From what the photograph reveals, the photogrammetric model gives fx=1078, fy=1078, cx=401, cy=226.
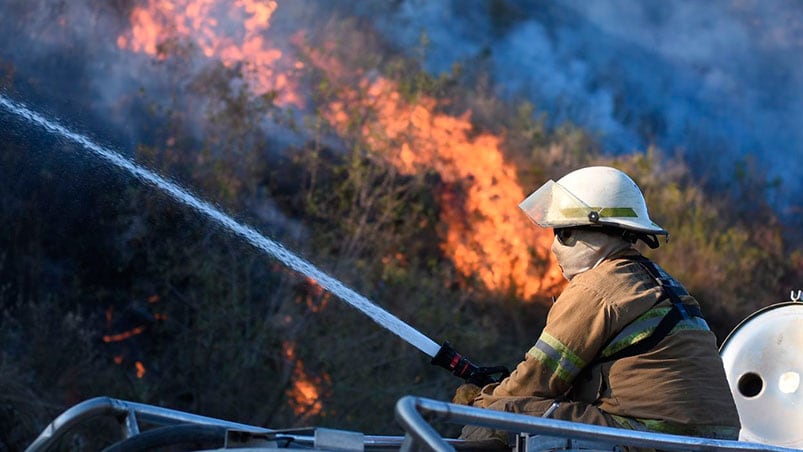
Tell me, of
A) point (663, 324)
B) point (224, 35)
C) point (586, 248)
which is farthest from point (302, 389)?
point (663, 324)

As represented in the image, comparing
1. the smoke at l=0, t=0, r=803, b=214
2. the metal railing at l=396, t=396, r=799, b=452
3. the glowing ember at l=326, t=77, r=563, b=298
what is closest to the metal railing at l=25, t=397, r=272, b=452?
the metal railing at l=396, t=396, r=799, b=452

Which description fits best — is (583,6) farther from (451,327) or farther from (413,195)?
(451,327)

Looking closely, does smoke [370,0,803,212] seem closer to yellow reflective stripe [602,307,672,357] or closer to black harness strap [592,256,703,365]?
black harness strap [592,256,703,365]

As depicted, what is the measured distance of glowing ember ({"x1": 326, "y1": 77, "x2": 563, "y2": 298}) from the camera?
12.3m

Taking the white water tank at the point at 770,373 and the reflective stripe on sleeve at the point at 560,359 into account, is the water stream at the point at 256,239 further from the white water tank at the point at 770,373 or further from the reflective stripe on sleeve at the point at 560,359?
the white water tank at the point at 770,373

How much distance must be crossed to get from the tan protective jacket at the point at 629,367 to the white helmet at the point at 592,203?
32 centimetres

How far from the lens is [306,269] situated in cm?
540

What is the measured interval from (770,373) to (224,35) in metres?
8.55

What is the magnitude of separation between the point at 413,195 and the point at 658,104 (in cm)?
598

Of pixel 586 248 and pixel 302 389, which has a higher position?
pixel 586 248

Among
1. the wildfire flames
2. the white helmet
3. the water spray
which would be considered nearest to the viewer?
the white helmet

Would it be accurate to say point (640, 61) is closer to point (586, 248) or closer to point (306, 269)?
point (306, 269)

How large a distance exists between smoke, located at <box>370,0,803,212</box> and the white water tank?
9831 mm

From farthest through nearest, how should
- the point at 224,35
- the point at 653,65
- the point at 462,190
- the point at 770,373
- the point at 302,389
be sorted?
the point at 653,65 → the point at 462,190 → the point at 224,35 → the point at 302,389 → the point at 770,373
